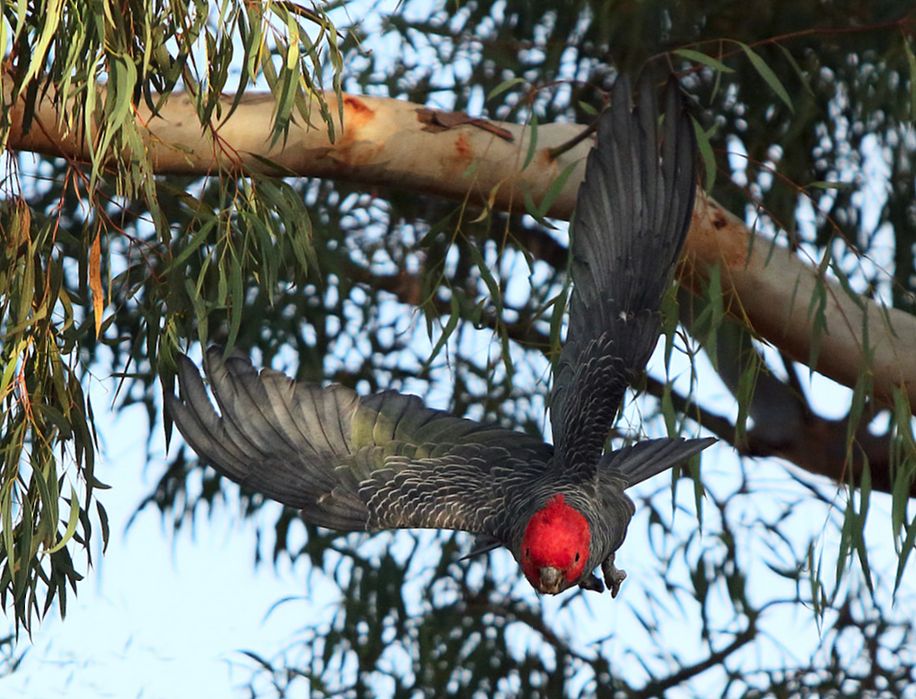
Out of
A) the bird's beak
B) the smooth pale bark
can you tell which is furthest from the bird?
the smooth pale bark

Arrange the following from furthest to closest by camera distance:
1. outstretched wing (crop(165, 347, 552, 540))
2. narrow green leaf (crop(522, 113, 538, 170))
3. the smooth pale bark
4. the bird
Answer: the smooth pale bark
narrow green leaf (crop(522, 113, 538, 170))
outstretched wing (crop(165, 347, 552, 540))
the bird

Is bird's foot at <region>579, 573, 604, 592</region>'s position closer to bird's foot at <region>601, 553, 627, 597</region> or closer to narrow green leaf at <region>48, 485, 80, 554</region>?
bird's foot at <region>601, 553, 627, 597</region>

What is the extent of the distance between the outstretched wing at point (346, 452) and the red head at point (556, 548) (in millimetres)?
229

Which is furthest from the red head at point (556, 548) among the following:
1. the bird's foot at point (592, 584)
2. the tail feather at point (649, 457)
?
the tail feather at point (649, 457)

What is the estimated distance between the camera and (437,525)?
91.2 inches

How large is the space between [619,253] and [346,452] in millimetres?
545

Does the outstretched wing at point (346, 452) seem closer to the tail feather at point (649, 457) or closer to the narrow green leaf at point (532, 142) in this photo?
the tail feather at point (649, 457)

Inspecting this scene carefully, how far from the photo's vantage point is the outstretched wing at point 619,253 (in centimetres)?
216

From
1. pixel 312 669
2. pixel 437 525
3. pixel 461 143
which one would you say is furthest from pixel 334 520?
pixel 312 669

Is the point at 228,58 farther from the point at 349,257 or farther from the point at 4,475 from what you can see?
the point at 349,257

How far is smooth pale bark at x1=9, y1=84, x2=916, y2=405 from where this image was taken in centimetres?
265

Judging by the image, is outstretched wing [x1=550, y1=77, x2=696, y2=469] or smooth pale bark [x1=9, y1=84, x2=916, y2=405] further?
smooth pale bark [x1=9, y1=84, x2=916, y2=405]

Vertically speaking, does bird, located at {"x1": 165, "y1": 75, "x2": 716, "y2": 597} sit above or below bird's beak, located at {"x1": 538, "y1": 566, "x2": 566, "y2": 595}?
above

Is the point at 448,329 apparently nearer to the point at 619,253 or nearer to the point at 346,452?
the point at 346,452
